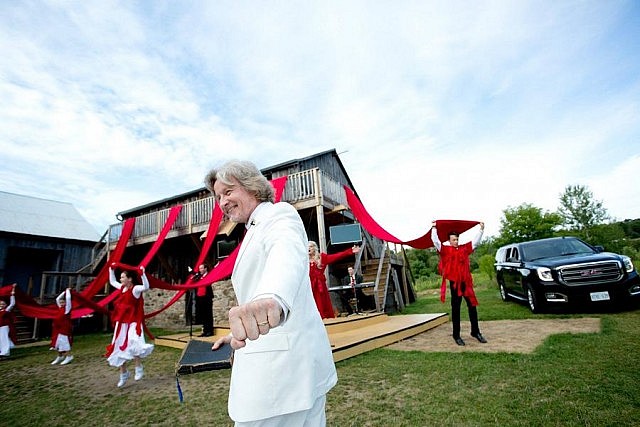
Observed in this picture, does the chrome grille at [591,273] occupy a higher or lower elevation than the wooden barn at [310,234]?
lower

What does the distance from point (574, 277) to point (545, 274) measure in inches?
18.3

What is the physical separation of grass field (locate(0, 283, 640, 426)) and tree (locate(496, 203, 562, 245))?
1997cm

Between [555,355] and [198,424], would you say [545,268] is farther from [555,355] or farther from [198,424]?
[198,424]

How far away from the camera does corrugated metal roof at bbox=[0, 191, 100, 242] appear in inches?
620

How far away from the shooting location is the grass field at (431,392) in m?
2.51

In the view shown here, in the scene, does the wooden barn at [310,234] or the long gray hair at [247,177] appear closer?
the long gray hair at [247,177]

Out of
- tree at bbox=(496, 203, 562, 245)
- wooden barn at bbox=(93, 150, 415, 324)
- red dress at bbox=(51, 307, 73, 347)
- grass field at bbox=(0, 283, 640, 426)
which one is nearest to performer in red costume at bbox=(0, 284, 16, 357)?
red dress at bbox=(51, 307, 73, 347)

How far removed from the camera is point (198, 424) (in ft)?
9.68

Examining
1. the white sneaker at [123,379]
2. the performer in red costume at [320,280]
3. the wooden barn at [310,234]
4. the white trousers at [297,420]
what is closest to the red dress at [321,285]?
the performer in red costume at [320,280]

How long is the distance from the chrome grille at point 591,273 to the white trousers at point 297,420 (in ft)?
22.8

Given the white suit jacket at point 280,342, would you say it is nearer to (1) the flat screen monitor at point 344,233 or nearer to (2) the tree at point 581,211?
(1) the flat screen monitor at point 344,233

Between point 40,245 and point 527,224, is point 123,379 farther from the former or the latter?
point 527,224

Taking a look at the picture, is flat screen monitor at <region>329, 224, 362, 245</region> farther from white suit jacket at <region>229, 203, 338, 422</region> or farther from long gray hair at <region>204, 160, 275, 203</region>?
white suit jacket at <region>229, 203, 338, 422</region>

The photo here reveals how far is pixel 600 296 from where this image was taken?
5930 millimetres
